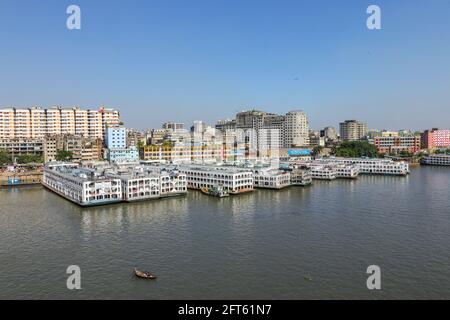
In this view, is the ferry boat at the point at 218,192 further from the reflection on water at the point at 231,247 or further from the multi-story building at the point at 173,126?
the multi-story building at the point at 173,126

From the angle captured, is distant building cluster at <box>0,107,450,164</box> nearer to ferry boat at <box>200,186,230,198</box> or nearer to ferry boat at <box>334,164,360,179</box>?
ferry boat at <box>334,164,360,179</box>

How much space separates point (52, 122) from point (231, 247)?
5150 cm

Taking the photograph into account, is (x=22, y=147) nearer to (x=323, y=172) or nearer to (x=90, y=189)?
(x=90, y=189)

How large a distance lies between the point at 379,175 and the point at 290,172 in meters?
15.3

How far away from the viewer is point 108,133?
53.6 meters

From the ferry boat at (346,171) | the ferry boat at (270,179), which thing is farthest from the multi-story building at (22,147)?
the ferry boat at (346,171)

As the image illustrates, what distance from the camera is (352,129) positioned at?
105875mm

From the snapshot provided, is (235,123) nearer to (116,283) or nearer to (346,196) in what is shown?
(346,196)

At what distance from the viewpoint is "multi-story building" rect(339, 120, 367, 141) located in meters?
106

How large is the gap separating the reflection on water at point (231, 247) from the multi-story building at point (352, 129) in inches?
3281

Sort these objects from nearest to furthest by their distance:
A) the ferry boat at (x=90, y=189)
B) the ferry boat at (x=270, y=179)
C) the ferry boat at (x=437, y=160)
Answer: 1. the ferry boat at (x=90, y=189)
2. the ferry boat at (x=270, y=179)
3. the ferry boat at (x=437, y=160)

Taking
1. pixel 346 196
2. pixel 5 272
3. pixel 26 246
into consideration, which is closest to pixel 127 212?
pixel 26 246

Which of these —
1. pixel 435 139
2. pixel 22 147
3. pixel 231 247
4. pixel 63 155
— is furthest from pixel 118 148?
pixel 435 139

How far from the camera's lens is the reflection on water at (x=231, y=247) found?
11.9 m
